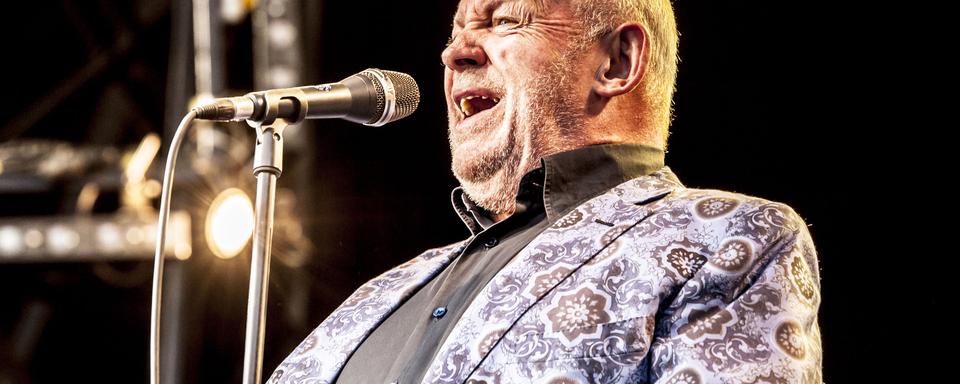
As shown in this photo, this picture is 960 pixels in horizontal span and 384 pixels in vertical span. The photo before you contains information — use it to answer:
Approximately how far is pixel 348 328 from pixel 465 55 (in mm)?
577

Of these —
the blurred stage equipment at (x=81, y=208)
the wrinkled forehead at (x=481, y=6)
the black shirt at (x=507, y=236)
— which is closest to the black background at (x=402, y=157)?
the blurred stage equipment at (x=81, y=208)

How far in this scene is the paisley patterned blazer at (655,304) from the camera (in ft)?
5.02

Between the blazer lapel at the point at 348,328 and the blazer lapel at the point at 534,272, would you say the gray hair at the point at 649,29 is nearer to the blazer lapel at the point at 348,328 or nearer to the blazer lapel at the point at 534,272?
the blazer lapel at the point at 534,272

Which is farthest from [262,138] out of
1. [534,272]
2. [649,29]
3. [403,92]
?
[649,29]

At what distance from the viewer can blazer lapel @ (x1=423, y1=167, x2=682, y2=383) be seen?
1.64m

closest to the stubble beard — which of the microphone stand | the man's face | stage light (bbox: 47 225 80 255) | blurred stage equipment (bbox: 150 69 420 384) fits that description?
the man's face

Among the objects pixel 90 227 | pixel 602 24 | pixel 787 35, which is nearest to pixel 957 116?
pixel 787 35

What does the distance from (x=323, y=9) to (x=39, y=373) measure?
5.72 ft

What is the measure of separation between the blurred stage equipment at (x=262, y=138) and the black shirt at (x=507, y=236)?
35 centimetres

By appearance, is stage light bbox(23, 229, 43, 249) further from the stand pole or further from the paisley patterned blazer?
the paisley patterned blazer

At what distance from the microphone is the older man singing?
32 cm

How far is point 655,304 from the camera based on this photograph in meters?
1.59

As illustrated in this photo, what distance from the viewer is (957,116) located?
225 centimetres

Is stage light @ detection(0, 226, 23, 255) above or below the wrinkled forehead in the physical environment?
below
